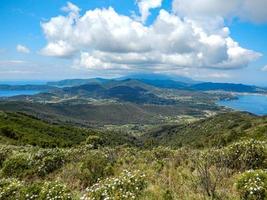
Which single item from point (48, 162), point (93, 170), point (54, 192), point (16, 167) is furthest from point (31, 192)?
point (16, 167)

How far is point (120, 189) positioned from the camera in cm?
887

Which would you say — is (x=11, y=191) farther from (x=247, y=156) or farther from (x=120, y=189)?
(x=247, y=156)

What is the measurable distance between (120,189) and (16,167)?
→ 8.77 metres

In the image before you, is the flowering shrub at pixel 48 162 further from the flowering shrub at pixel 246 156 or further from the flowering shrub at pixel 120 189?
the flowering shrub at pixel 246 156

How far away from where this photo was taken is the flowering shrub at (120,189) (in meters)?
8.65

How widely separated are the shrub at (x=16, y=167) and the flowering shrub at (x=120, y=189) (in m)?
7.15

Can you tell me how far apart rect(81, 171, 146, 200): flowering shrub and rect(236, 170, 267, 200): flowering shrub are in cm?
268

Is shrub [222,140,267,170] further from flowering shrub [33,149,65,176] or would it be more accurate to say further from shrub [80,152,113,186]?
flowering shrub [33,149,65,176]

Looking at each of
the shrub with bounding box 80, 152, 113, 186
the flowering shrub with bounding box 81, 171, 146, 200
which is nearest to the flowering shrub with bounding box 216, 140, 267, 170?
the flowering shrub with bounding box 81, 171, 146, 200

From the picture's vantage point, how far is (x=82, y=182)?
42.0ft

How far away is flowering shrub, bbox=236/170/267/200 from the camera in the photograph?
8.13 metres

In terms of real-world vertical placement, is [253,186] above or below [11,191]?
above

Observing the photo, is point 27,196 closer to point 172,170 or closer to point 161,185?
point 161,185

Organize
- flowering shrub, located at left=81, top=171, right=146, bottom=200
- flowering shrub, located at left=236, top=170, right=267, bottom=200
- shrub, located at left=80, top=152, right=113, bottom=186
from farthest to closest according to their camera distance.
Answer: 1. shrub, located at left=80, top=152, right=113, bottom=186
2. flowering shrub, located at left=81, top=171, right=146, bottom=200
3. flowering shrub, located at left=236, top=170, right=267, bottom=200
